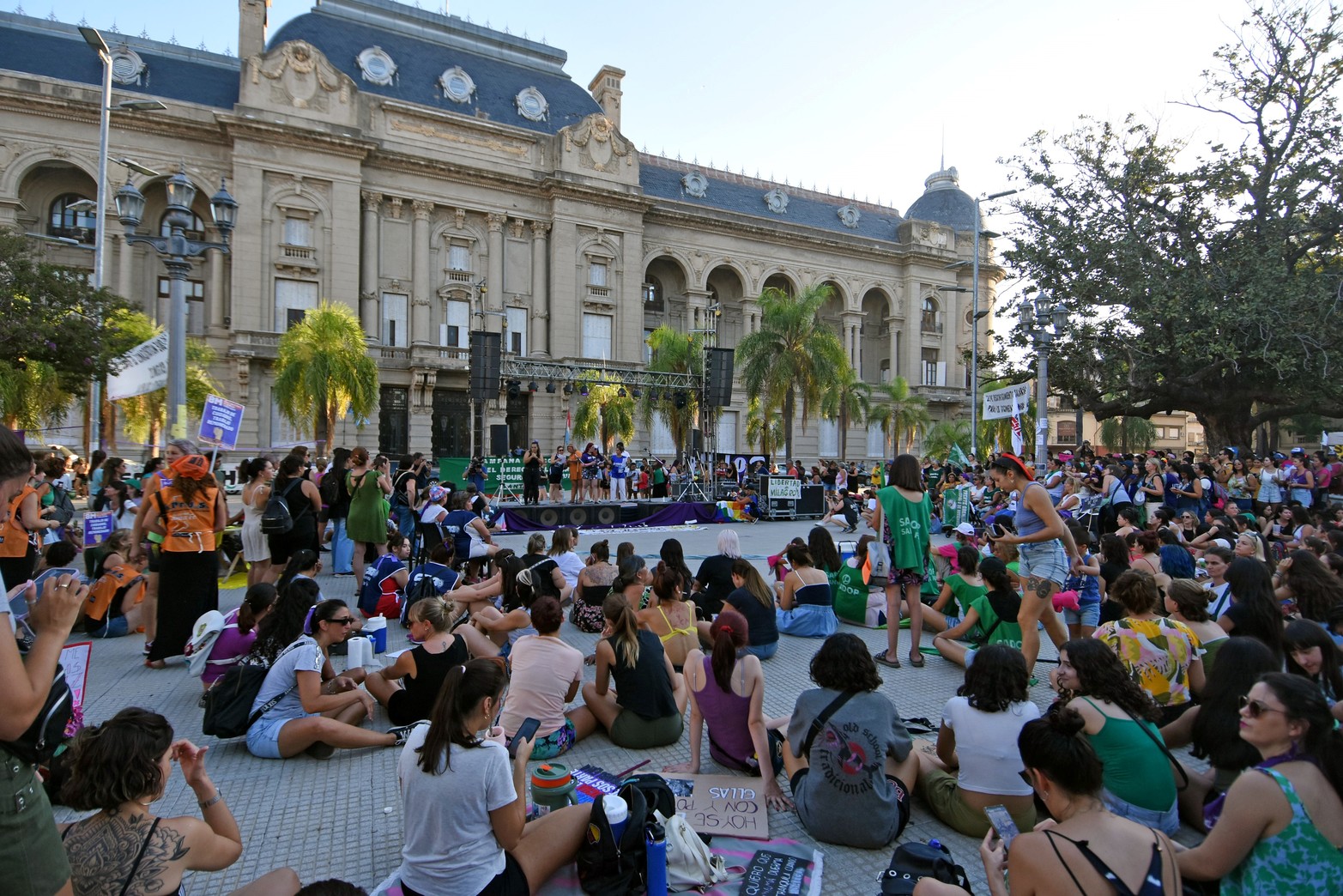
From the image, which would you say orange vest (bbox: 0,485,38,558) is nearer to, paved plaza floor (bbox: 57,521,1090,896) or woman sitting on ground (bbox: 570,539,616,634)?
paved plaza floor (bbox: 57,521,1090,896)

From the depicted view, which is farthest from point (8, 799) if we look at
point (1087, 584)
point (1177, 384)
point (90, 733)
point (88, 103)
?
point (88, 103)

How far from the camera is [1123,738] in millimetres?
3443

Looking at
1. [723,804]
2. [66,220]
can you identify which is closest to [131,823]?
[723,804]

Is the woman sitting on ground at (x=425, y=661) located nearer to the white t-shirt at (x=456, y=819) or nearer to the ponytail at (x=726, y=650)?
the ponytail at (x=726, y=650)

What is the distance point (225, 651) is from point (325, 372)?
20849 mm

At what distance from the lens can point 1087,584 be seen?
761cm

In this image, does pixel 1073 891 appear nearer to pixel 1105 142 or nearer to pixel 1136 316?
pixel 1136 316

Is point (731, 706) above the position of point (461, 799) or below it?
below

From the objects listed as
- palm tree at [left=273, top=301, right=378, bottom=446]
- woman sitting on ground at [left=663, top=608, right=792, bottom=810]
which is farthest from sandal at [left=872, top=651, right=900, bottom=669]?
palm tree at [left=273, top=301, right=378, bottom=446]

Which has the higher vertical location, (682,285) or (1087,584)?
(682,285)

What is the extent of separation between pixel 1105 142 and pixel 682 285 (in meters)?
23.9

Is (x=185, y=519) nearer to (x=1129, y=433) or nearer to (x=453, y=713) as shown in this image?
(x=453, y=713)

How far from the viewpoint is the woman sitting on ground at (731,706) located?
4250 millimetres

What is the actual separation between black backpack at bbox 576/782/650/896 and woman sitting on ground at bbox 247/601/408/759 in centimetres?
227
